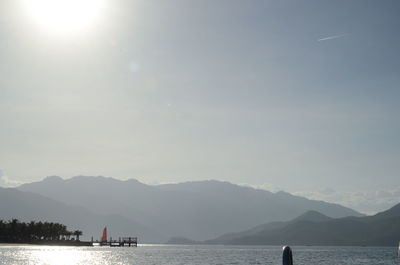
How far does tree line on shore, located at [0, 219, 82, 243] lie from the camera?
166 metres

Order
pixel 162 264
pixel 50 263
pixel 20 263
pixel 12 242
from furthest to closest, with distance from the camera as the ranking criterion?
pixel 12 242 < pixel 162 264 < pixel 50 263 < pixel 20 263

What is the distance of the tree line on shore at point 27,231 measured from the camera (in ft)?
544

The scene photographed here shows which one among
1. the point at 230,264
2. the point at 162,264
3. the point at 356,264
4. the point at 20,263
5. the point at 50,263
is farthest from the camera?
the point at 356,264

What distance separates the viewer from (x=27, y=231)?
563 feet

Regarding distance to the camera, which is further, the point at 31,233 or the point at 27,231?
the point at 31,233

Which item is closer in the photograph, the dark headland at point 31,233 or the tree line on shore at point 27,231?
the tree line on shore at point 27,231

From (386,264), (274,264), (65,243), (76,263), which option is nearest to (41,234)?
(65,243)

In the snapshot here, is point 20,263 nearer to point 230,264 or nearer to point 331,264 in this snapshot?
point 230,264

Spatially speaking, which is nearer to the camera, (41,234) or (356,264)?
(356,264)

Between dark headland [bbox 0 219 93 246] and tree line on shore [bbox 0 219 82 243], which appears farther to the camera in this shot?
dark headland [bbox 0 219 93 246]

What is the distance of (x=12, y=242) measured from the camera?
16925 cm

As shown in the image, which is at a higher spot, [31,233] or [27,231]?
[27,231]

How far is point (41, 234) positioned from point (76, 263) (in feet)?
316

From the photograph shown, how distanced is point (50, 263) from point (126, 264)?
535 inches
